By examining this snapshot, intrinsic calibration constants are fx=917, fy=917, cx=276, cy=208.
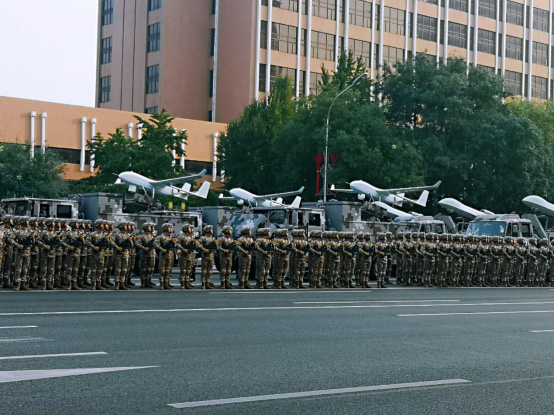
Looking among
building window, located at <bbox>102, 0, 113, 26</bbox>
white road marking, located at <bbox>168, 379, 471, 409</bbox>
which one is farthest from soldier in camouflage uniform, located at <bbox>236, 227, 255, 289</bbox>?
building window, located at <bbox>102, 0, 113, 26</bbox>

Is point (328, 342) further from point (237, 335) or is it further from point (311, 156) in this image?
point (311, 156)

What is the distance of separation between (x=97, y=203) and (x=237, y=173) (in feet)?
72.3

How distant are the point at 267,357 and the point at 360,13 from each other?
63917 millimetres

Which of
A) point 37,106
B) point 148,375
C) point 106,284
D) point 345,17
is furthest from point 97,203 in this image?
point 345,17

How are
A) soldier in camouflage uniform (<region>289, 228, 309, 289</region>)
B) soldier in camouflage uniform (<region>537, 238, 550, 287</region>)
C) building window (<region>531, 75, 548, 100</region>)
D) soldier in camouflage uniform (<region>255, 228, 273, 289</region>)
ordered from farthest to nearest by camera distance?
building window (<region>531, 75, 548, 100</region>)
soldier in camouflage uniform (<region>537, 238, 550, 287</region>)
soldier in camouflage uniform (<region>289, 228, 309, 289</region>)
soldier in camouflage uniform (<region>255, 228, 273, 289</region>)

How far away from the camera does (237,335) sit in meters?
11.8

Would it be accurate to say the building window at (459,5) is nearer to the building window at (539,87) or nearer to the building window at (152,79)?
the building window at (539,87)

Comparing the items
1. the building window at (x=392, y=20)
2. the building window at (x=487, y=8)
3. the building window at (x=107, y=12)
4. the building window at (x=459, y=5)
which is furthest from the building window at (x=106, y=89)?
the building window at (x=487, y=8)

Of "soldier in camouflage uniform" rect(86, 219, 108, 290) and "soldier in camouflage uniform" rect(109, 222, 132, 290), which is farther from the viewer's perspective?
"soldier in camouflage uniform" rect(109, 222, 132, 290)

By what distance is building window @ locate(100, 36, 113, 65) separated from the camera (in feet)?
240

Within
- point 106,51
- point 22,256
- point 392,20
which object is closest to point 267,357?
point 22,256

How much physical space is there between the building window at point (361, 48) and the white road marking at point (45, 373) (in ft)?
207

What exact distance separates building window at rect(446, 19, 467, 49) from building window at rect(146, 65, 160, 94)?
25.4 meters

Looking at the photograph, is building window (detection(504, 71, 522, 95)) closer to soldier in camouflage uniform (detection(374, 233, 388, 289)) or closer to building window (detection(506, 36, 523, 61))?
building window (detection(506, 36, 523, 61))
